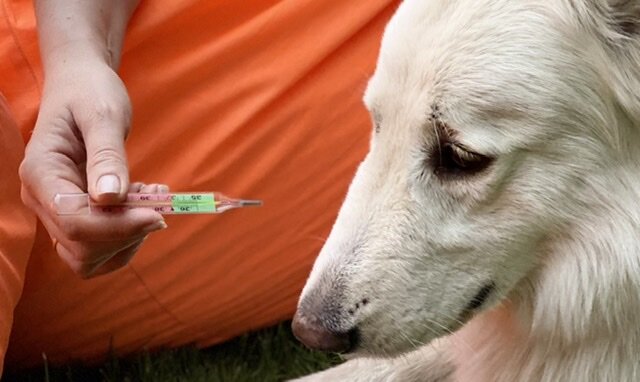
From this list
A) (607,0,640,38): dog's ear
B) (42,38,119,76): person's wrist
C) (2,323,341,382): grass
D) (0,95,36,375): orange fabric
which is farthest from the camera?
(2,323,341,382): grass

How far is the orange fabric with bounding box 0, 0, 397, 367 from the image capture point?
2262 mm

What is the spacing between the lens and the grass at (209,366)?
2.48 metres

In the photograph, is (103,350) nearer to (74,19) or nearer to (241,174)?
(241,174)

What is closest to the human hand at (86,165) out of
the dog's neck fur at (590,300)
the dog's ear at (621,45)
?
the dog's neck fur at (590,300)

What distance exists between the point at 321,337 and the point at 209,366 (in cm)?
109

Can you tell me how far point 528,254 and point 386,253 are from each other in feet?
0.77

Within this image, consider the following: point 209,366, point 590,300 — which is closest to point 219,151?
point 209,366

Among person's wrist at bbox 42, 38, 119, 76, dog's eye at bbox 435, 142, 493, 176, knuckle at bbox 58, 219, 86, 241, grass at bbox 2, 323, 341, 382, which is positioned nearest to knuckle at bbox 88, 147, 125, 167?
knuckle at bbox 58, 219, 86, 241

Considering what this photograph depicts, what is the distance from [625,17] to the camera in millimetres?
1438

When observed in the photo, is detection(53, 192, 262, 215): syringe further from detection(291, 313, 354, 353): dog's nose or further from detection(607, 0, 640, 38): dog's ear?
detection(607, 0, 640, 38): dog's ear

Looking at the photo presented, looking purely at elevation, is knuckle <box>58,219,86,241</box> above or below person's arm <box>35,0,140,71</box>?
below

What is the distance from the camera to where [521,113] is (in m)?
1.43

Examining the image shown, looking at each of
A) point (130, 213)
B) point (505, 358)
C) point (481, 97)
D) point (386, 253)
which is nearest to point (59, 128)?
point (130, 213)

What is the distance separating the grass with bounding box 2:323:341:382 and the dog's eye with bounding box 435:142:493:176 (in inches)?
44.7
